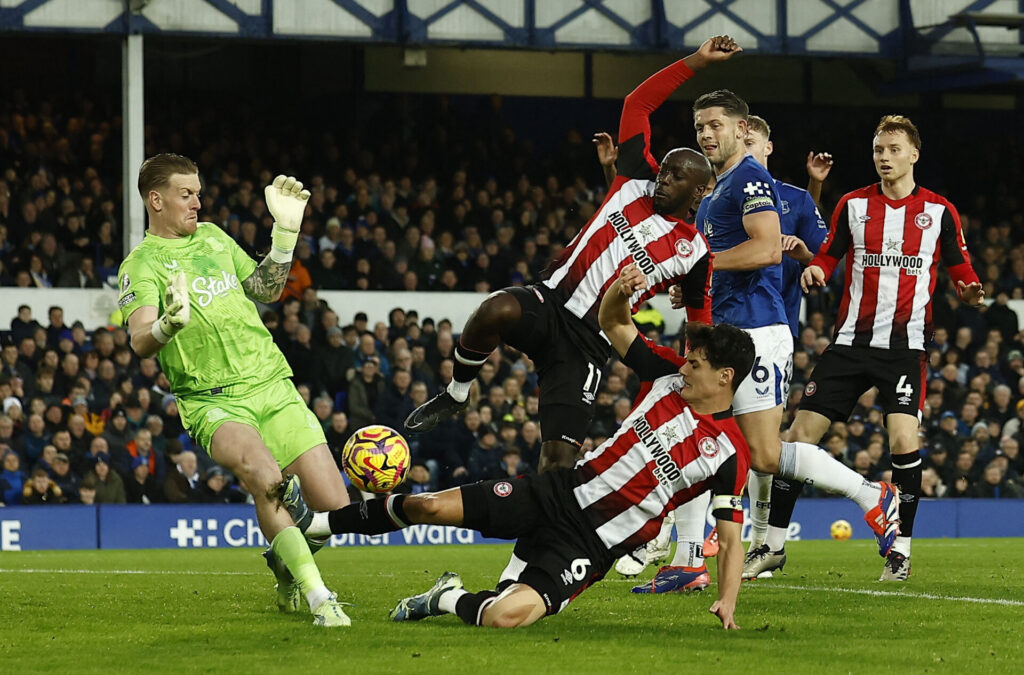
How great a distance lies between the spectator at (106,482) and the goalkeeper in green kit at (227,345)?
9.64m

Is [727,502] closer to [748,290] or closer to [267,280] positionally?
[748,290]

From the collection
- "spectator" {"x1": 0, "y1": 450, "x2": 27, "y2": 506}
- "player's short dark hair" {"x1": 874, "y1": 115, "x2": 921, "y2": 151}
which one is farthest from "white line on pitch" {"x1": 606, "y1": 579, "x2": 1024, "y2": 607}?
"spectator" {"x1": 0, "y1": 450, "x2": 27, "y2": 506}

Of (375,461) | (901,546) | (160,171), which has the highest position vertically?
(160,171)

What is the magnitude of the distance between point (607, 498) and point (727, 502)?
531mm

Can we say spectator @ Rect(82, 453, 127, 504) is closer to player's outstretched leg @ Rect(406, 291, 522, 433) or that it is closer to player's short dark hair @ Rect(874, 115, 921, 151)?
player's outstretched leg @ Rect(406, 291, 522, 433)

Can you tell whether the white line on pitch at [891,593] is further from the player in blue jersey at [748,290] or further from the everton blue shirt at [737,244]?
the everton blue shirt at [737,244]

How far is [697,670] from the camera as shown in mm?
5746

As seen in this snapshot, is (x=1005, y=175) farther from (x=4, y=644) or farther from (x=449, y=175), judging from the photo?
(x=4, y=644)

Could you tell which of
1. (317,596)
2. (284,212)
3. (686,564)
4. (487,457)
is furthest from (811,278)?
(487,457)

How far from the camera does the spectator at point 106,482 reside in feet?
55.4

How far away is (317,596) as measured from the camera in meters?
6.98

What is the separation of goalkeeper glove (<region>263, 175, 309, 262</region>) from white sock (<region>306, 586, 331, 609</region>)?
1.66 meters

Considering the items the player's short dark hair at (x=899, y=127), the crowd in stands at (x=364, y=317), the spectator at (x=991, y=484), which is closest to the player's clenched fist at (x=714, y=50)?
the player's short dark hair at (x=899, y=127)

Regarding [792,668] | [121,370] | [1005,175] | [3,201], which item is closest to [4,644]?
[792,668]
